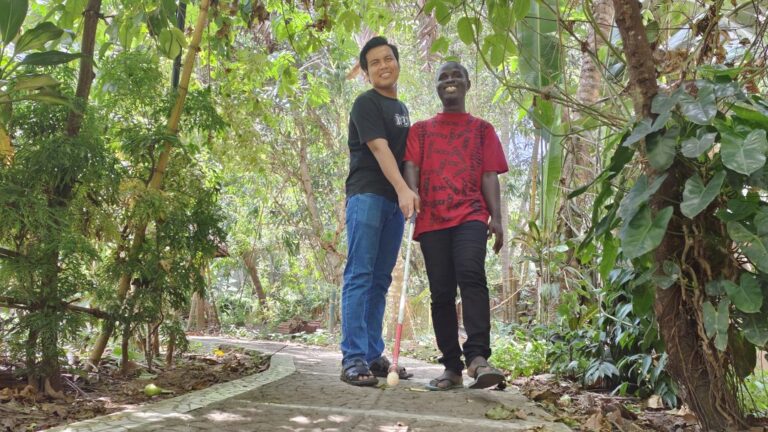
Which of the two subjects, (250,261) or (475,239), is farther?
(250,261)

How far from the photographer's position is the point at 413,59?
42.3ft

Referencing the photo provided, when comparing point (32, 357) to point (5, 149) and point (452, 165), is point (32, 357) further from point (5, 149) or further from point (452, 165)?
point (452, 165)

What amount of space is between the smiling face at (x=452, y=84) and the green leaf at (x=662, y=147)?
151cm

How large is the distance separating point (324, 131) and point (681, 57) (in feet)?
27.9

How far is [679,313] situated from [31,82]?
8.68 ft

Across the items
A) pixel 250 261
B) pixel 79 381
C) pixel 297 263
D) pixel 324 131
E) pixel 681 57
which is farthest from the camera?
pixel 297 263

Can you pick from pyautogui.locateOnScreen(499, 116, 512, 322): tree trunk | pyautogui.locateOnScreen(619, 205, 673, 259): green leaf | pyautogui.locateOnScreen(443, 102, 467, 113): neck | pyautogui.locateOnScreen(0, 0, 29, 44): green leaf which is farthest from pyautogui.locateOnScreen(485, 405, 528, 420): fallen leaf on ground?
pyautogui.locateOnScreen(499, 116, 512, 322): tree trunk

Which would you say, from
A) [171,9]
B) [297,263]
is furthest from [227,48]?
[297,263]

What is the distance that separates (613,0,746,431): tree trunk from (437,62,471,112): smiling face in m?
1.24

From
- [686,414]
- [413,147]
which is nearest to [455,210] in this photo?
[413,147]

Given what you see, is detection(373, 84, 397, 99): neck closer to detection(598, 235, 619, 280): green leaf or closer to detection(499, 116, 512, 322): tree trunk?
detection(598, 235, 619, 280): green leaf

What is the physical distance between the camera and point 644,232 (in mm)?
2158

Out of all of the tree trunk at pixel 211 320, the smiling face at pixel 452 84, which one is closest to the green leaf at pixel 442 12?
the smiling face at pixel 452 84

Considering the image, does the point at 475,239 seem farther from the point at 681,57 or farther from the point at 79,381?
the point at 79,381
